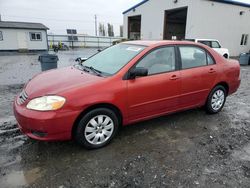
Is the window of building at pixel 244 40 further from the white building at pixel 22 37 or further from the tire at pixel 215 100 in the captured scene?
the white building at pixel 22 37

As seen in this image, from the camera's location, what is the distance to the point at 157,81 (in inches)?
135

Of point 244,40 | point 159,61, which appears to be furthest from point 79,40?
point 159,61

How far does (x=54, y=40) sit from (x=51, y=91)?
29.4m

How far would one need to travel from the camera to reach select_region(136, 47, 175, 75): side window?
343cm

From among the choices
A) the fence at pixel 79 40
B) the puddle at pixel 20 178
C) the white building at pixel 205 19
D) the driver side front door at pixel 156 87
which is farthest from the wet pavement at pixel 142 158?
the fence at pixel 79 40

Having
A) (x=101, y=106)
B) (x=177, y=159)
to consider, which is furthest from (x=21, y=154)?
(x=177, y=159)

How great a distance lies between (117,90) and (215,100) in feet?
8.23

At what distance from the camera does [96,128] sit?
3037 millimetres

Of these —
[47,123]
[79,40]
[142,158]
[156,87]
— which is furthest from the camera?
[79,40]

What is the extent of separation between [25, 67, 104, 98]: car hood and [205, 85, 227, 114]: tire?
2528 millimetres

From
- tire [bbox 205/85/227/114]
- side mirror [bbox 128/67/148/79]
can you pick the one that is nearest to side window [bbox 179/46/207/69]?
tire [bbox 205/85/227/114]

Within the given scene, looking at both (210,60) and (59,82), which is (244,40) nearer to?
(210,60)

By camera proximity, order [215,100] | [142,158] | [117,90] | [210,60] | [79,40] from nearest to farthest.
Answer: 1. [142,158]
2. [117,90]
3. [210,60]
4. [215,100]
5. [79,40]

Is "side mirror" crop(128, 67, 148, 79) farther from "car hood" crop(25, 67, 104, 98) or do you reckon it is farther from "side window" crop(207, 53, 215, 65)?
"side window" crop(207, 53, 215, 65)
